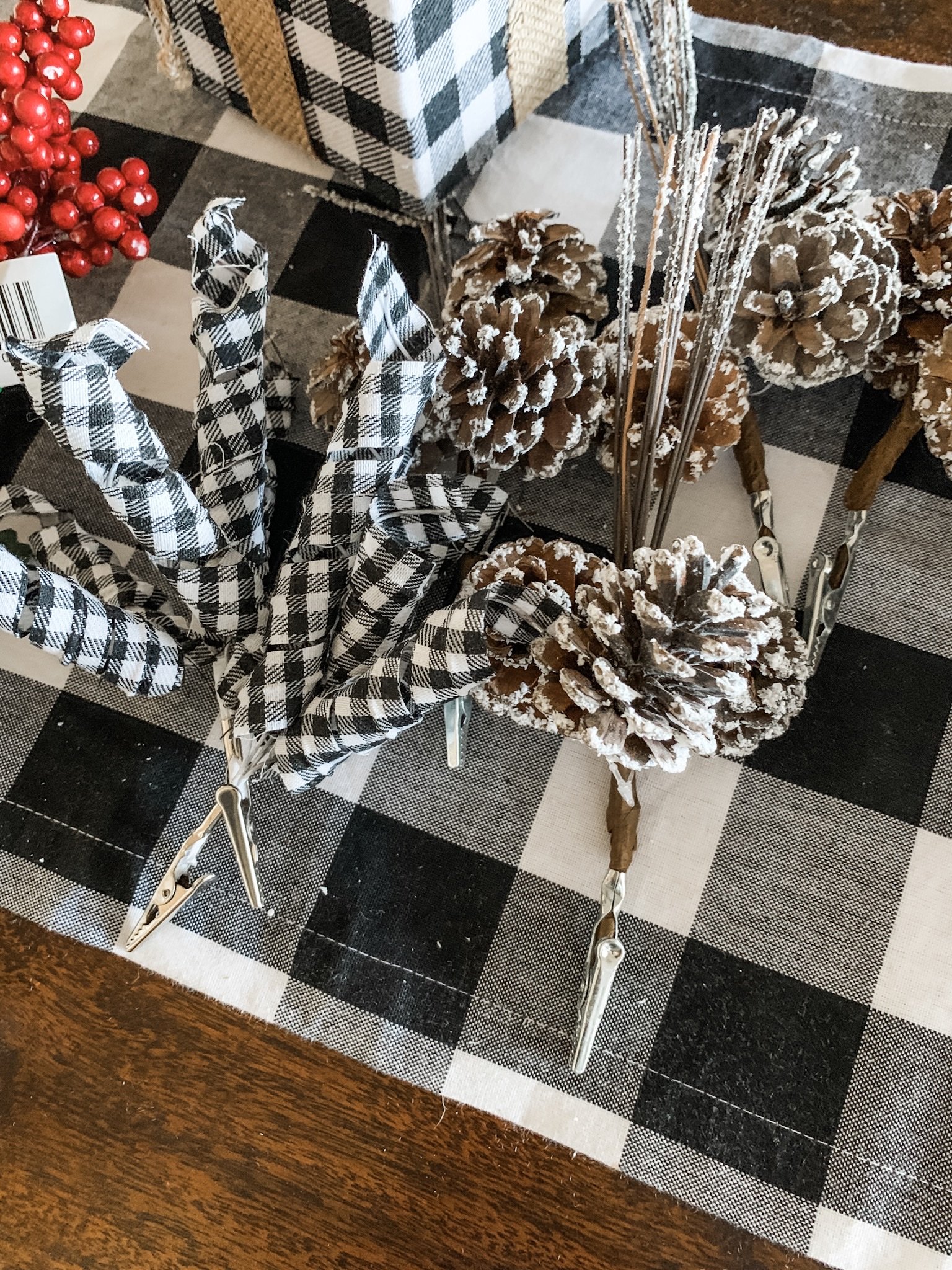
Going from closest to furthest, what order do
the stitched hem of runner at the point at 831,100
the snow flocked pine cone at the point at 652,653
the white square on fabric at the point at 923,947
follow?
the snow flocked pine cone at the point at 652,653, the white square on fabric at the point at 923,947, the stitched hem of runner at the point at 831,100

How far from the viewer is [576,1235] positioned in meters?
0.44

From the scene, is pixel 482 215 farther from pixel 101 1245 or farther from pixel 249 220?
pixel 101 1245

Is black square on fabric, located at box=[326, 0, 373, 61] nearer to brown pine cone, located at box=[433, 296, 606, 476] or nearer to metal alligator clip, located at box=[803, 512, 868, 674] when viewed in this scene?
brown pine cone, located at box=[433, 296, 606, 476]

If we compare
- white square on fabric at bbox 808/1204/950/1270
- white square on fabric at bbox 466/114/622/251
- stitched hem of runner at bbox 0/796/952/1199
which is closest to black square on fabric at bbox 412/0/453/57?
white square on fabric at bbox 466/114/622/251

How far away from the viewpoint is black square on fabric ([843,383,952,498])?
50cm

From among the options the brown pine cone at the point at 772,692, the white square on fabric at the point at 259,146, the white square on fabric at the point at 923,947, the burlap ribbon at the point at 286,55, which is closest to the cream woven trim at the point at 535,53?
the burlap ribbon at the point at 286,55

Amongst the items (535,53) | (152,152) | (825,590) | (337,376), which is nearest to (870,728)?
(825,590)

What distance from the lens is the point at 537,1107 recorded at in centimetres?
45

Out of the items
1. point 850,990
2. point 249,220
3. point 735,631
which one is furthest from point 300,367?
point 850,990

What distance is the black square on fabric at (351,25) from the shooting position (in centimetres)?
46

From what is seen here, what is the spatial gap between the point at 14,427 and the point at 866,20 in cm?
54

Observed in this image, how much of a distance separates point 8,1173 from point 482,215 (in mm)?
549

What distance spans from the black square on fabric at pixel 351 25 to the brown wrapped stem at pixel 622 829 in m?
0.36

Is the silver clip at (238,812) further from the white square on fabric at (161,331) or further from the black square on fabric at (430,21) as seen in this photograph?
the black square on fabric at (430,21)
